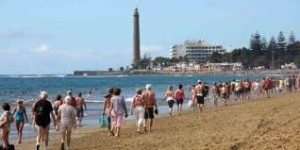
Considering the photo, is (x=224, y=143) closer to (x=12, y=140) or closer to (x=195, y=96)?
(x=12, y=140)

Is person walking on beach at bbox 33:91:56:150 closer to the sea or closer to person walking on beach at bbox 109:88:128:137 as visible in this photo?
person walking on beach at bbox 109:88:128:137

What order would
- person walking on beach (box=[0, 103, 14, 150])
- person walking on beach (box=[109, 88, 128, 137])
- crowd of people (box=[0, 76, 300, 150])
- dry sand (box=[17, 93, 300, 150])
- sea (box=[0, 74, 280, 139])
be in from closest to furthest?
dry sand (box=[17, 93, 300, 150]) < person walking on beach (box=[0, 103, 14, 150]) < crowd of people (box=[0, 76, 300, 150]) < person walking on beach (box=[109, 88, 128, 137]) < sea (box=[0, 74, 280, 139])

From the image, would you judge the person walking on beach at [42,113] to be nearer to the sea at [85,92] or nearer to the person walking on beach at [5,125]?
the person walking on beach at [5,125]

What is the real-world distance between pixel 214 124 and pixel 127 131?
298 cm

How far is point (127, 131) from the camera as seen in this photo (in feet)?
67.8

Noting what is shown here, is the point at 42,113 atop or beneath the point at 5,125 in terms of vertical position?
atop

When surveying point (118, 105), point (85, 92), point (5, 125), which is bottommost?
point (85, 92)

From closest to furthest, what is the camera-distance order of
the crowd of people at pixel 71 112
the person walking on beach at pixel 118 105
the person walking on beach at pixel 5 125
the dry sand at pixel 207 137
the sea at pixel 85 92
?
1. the dry sand at pixel 207 137
2. the person walking on beach at pixel 5 125
3. the crowd of people at pixel 71 112
4. the person walking on beach at pixel 118 105
5. the sea at pixel 85 92

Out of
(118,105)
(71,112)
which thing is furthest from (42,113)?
(118,105)

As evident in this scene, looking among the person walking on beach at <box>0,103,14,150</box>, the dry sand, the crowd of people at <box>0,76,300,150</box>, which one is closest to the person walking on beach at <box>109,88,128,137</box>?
the crowd of people at <box>0,76,300,150</box>

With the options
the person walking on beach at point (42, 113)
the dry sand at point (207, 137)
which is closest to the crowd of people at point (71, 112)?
the person walking on beach at point (42, 113)

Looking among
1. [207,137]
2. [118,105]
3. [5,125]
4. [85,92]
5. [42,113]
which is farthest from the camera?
[85,92]

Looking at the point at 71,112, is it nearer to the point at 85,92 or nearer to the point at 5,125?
the point at 5,125

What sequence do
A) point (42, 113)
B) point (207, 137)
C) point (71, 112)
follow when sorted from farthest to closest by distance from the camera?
point (207, 137) → point (71, 112) → point (42, 113)
